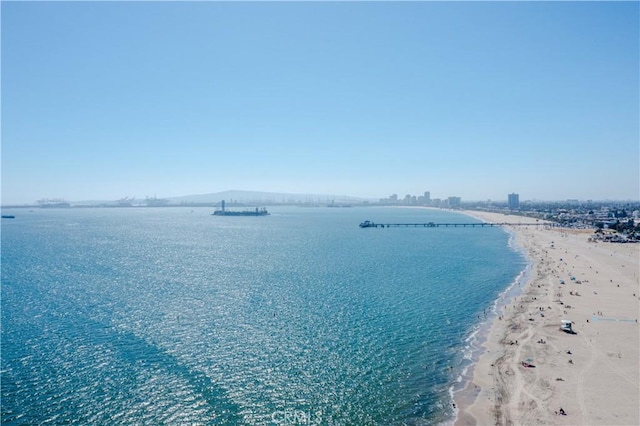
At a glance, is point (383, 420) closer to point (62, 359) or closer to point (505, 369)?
point (505, 369)

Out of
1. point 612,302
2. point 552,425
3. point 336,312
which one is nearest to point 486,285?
point 612,302

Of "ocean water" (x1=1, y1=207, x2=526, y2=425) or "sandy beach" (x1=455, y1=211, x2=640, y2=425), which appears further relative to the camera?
"ocean water" (x1=1, y1=207, x2=526, y2=425)

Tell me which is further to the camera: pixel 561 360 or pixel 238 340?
pixel 238 340

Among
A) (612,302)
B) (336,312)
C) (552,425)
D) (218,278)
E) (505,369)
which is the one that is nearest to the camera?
(552,425)

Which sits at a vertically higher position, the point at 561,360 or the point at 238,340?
the point at 238,340

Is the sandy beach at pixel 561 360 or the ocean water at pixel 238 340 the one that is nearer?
the sandy beach at pixel 561 360
